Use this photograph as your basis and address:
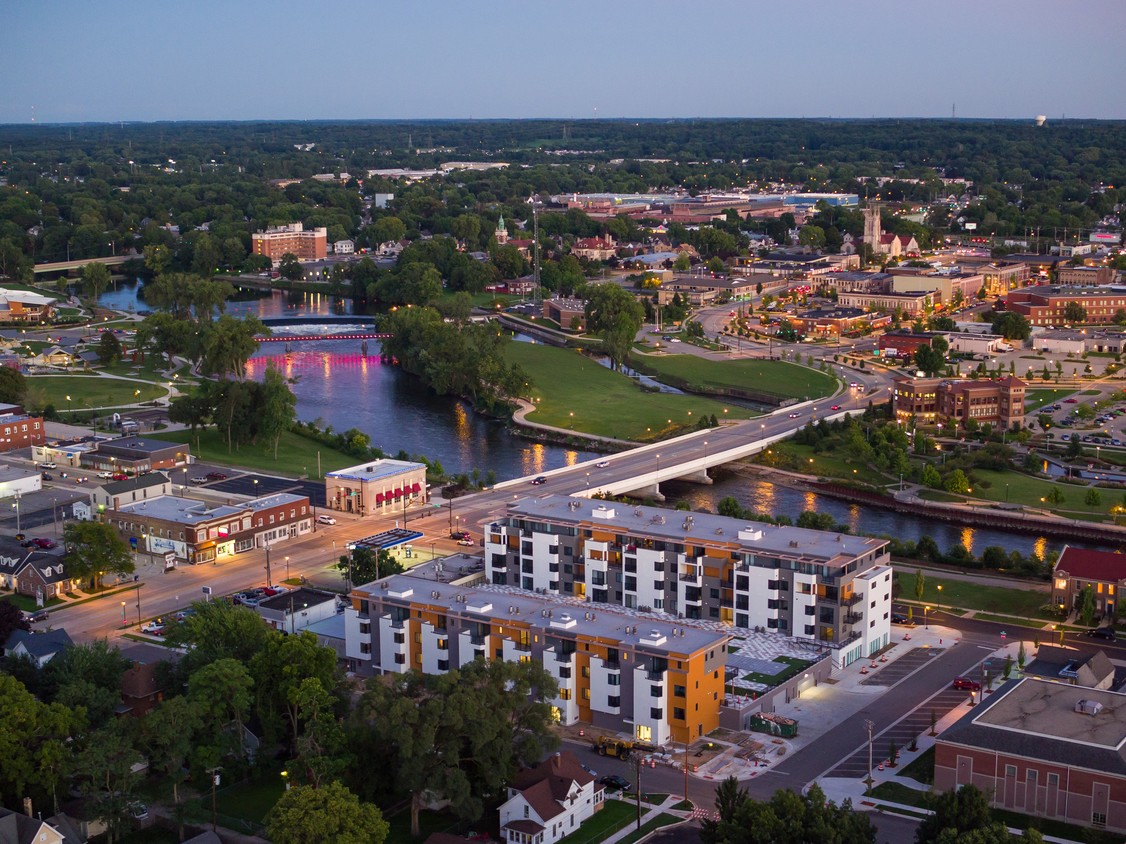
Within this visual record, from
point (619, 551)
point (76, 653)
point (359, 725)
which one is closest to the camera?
point (359, 725)

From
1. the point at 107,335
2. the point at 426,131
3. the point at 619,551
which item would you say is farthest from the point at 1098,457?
the point at 426,131

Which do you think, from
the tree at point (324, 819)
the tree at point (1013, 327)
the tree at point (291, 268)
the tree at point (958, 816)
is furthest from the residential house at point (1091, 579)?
the tree at point (291, 268)

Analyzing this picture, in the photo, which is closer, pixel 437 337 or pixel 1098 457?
pixel 1098 457

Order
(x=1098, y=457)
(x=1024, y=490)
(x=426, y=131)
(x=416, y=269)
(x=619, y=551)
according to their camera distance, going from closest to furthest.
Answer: (x=619, y=551), (x=1024, y=490), (x=1098, y=457), (x=416, y=269), (x=426, y=131)

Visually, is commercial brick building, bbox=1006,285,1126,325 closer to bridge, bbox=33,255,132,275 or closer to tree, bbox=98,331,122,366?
tree, bbox=98,331,122,366

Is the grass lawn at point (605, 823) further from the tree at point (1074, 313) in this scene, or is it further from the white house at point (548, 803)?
the tree at point (1074, 313)

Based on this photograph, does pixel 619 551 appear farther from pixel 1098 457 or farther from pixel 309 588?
pixel 1098 457

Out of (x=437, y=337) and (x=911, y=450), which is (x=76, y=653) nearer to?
(x=911, y=450)
